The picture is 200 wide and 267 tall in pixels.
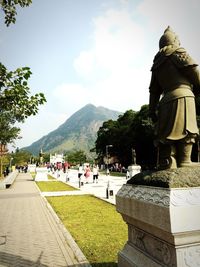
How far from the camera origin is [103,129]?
7862 centimetres

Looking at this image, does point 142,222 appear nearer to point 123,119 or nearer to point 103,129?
point 123,119

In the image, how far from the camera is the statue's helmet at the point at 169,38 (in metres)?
4.87

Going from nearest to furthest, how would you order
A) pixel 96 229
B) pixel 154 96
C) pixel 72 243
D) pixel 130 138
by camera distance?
1. pixel 154 96
2. pixel 72 243
3. pixel 96 229
4. pixel 130 138

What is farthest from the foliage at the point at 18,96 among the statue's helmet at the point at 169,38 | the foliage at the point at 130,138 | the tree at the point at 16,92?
the foliage at the point at 130,138

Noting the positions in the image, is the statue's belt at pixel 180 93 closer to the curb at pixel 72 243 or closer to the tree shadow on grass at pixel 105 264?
the tree shadow on grass at pixel 105 264

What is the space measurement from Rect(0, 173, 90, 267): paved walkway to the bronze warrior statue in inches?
133

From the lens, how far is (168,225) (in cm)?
339

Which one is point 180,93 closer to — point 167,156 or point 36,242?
point 167,156

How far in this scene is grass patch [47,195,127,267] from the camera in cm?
694

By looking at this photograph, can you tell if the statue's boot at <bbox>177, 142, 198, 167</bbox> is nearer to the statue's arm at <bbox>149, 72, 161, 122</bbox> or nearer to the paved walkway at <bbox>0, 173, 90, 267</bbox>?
the statue's arm at <bbox>149, 72, 161, 122</bbox>

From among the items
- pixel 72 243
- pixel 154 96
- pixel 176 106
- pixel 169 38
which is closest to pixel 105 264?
pixel 72 243

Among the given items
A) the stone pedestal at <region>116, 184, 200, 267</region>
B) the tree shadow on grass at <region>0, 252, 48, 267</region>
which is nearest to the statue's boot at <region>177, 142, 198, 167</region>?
the stone pedestal at <region>116, 184, 200, 267</region>

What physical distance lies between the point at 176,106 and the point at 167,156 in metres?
0.79

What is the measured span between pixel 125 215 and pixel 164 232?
131 cm
